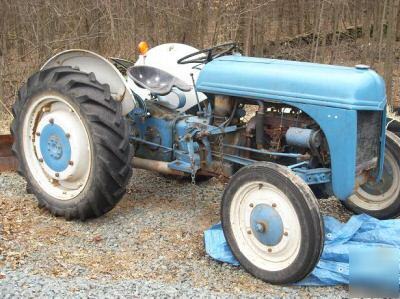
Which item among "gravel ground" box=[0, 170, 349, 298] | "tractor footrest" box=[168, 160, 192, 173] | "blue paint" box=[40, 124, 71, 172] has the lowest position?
"gravel ground" box=[0, 170, 349, 298]

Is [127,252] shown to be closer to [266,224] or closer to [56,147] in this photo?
[266,224]

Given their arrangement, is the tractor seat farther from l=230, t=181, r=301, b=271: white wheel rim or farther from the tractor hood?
l=230, t=181, r=301, b=271: white wheel rim

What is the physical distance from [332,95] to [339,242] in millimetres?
939

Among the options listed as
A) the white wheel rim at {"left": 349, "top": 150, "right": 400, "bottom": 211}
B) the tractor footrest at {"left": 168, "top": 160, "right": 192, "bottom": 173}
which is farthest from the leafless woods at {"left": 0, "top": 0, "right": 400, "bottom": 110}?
the white wheel rim at {"left": 349, "top": 150, "right": 400, "bottom": 211}

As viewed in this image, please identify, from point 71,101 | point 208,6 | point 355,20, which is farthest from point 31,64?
point 355,20

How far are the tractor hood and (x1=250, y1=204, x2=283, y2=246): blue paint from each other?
0.73 m

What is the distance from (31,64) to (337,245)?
21.5ft

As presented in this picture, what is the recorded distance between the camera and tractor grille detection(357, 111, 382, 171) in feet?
11.8

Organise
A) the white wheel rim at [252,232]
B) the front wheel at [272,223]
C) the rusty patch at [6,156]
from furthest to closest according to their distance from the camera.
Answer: the rusty patch at [6,156] → the white wheel rim at [252,232] → the front wheel at [272,223]

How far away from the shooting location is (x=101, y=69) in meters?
4.47

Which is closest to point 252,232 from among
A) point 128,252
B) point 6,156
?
point 128,252

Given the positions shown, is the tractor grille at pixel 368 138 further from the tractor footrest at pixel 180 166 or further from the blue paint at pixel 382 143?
the tractor footrest at pixel 180 166

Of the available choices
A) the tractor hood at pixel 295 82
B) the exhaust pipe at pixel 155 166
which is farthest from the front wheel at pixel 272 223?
the exhaust pipe at pixel 155 166

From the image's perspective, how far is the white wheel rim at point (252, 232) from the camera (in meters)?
3.32
